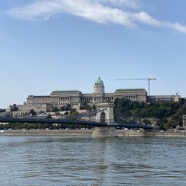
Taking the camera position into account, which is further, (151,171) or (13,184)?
(151,171)

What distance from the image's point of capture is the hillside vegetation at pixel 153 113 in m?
91.1

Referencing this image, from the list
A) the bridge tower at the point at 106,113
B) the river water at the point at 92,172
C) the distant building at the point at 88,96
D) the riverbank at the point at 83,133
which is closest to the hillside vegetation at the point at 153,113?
the bridge tower at the point at 106,113

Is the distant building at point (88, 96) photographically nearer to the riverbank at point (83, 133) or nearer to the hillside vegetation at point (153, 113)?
the hillside vegetation at point (153, 113)

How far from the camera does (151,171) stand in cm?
2197

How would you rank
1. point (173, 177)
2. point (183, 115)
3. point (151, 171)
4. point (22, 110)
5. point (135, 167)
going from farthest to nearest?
1. point (22, 110)
2. point (183, 115)
3. point (135, 167)
4. point (151, 171)
5. point (173, 177)

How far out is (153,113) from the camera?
101 metres

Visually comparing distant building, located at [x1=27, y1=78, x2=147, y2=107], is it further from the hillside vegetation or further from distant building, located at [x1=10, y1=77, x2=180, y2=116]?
the hillside vegetation

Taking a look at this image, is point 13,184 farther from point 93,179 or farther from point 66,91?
point 66,91

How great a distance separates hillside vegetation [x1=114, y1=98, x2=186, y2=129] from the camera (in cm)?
9109

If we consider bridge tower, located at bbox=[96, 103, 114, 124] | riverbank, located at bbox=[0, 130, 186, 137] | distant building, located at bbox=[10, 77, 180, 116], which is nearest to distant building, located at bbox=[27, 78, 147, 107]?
distant building, located at bbox=[10, 77, 180, 116]

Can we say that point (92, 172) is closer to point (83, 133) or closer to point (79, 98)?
point (83, 133)

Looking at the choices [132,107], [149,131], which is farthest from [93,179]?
[132,107]

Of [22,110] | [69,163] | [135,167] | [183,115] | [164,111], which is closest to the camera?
[135,167]

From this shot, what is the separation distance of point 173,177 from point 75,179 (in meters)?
3.56
